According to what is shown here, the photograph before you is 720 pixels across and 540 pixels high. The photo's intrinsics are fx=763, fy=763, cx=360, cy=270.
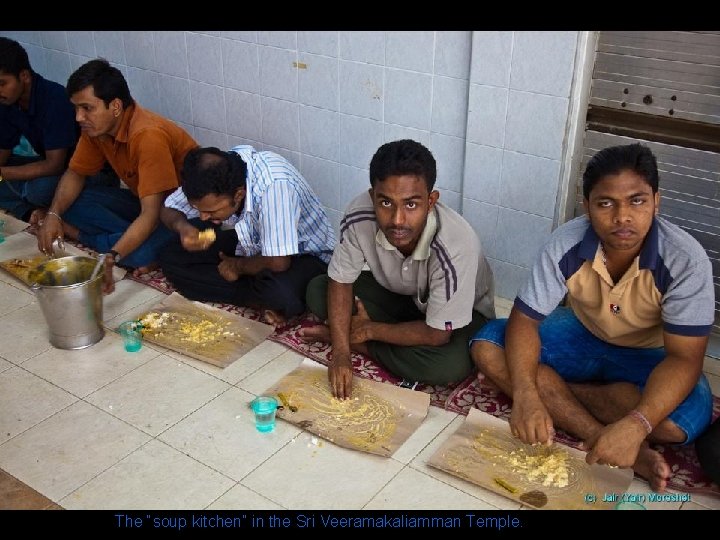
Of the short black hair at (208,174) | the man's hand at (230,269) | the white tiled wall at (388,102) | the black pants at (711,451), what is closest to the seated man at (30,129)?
the white tiled wall at (388,102)

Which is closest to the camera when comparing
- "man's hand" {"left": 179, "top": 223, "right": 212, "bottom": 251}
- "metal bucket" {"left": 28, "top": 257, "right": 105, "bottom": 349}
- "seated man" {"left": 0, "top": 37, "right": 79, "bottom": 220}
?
"metal bucket" {"left": 28, "top": 257, "right": 105, "bottom": 349}

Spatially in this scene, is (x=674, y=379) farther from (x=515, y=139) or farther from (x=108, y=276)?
(x=108, y=276)

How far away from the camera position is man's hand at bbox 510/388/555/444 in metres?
2.50

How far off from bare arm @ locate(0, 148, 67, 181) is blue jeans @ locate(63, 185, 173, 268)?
0.24 metres

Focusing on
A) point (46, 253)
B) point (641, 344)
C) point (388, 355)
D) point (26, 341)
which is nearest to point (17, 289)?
point (46, 253)

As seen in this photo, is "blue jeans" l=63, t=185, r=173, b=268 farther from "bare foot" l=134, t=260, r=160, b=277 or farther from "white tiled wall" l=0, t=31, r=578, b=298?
"white tiled wall" l=0, t=31, r=578, b=298

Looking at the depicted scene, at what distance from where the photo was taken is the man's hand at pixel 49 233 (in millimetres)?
3770

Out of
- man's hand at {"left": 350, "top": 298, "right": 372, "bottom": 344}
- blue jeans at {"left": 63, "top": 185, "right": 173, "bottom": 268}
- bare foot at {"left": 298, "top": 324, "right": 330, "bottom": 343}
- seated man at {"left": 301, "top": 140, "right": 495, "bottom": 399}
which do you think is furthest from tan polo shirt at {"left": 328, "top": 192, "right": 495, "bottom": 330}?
blue jeans at {"left": 63, "top": 185, "right": 173, "bottom": 268}

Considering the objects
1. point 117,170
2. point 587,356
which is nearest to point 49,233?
point 117,170

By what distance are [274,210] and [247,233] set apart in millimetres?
218

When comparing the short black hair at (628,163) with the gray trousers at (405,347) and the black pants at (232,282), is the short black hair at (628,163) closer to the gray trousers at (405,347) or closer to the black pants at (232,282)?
the gray trousers at (405,347)

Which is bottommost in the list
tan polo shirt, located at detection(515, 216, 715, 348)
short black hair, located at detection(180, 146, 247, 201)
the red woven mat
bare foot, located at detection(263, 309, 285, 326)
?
the red woven mat

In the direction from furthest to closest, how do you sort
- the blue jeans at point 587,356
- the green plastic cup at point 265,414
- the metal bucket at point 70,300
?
the metal bucket at point 70,300, the green plastic cup at point 265,414, the blue jeans at point 587,356

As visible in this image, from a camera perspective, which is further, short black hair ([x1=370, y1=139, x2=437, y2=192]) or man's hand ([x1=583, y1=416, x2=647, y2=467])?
short black hair ([x1=370, y1=139, x2=437, y2=192])
